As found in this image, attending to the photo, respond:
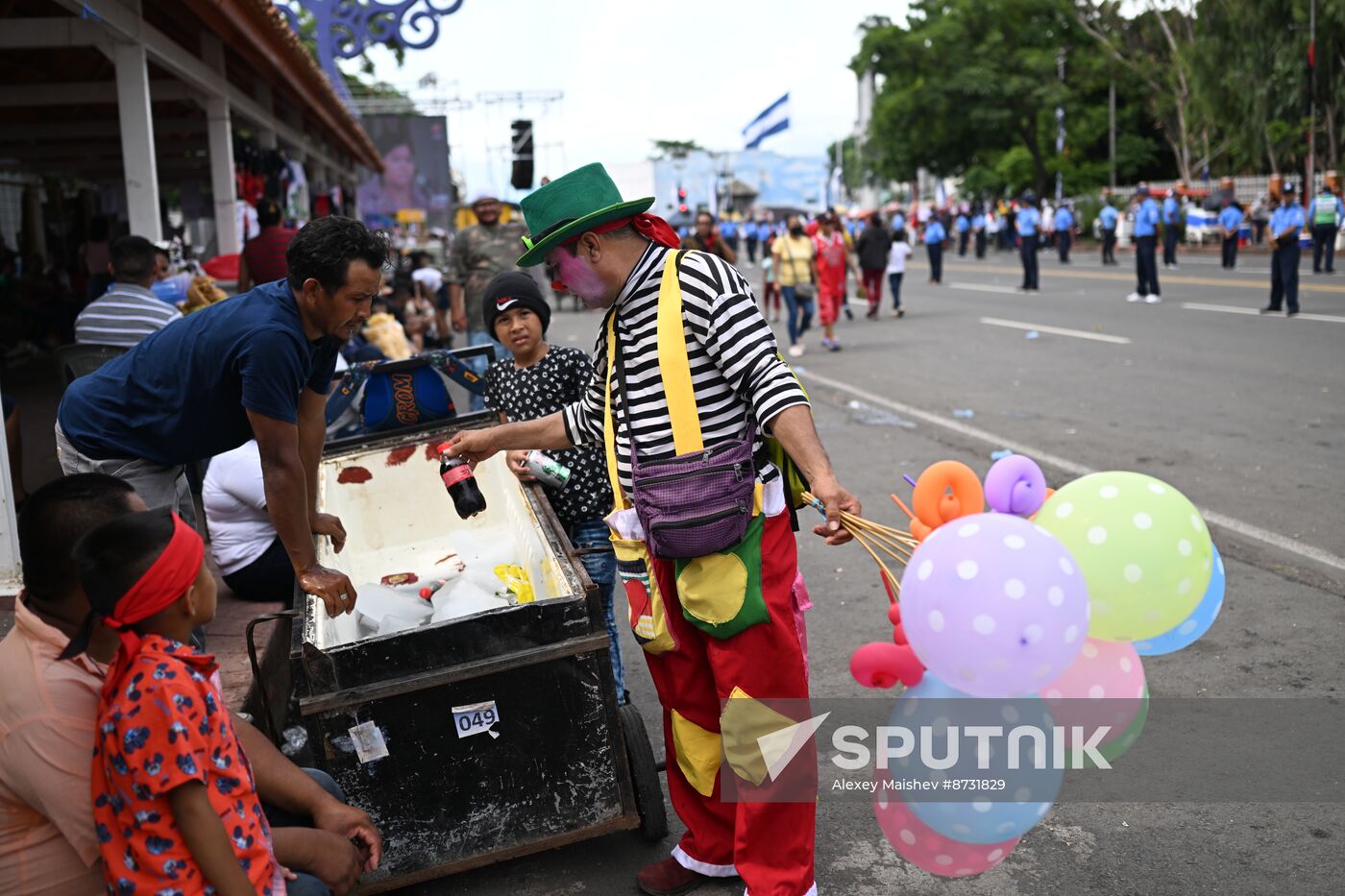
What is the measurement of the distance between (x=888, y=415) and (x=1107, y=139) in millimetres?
48337

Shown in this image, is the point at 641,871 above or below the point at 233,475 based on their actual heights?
below

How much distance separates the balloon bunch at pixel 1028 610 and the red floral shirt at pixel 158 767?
1.44 m

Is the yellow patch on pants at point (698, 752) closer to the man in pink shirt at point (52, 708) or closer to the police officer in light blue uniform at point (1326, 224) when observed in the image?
the man in pink shirt at point (52, 708)

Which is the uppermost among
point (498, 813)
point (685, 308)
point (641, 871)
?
point (685, 308)

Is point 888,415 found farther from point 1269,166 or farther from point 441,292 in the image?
point 1269,166

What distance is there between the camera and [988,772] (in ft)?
8.89

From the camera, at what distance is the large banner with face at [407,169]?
1344 inches

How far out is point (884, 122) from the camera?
53.0 metres

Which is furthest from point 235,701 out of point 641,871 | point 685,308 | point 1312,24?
point 1312,24

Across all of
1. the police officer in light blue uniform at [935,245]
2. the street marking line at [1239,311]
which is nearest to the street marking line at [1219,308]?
the street marking line at [1239,311]

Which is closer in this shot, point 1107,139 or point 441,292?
point 441,292

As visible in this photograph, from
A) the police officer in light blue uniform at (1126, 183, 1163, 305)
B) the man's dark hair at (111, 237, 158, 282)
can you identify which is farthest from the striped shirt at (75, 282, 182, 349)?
the police officer in light blue uniform at (1126, 183, 1163, 305)

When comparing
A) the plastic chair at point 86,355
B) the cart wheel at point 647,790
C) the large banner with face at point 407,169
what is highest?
the large banner with face at point 407,169

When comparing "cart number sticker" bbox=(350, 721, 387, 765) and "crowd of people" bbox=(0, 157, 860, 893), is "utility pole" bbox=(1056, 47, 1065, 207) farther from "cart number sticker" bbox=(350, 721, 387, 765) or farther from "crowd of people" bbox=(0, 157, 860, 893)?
"cart number sticker" bbox=(350, 721, 387, 765)
